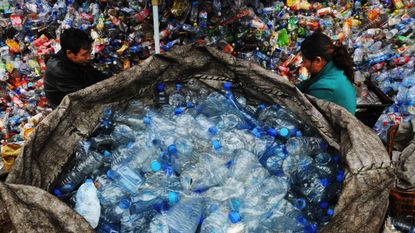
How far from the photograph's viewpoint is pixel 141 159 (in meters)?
2.57

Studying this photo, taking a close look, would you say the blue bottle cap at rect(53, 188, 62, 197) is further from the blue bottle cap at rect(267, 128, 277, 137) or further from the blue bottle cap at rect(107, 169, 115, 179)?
the blue bottle cap at rect(267, 128, 277, 137)

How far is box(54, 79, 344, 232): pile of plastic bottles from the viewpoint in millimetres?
2188

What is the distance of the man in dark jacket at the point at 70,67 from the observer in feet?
10.1

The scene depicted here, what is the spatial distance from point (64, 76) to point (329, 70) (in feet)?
7.67

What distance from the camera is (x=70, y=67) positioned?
3.26m

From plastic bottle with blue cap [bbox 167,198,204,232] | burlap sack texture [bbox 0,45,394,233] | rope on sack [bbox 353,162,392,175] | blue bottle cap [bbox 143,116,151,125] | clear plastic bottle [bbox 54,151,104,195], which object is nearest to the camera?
burlap sack texture [bbox 0,45,394,233]

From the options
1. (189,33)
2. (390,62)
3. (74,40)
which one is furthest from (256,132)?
(390,62)

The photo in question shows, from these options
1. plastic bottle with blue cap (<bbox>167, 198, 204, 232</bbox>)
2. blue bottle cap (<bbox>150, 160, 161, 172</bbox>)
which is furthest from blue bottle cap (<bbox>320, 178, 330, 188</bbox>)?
blue bottle cap (<bbox>150, 160, 161, 172</bbox>)

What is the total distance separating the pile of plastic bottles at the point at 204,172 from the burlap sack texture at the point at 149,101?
0.38ft

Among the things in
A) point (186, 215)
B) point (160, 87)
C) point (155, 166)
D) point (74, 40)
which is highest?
point (74, 40)

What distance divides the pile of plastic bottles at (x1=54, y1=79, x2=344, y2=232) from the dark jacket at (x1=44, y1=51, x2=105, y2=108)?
710 mm

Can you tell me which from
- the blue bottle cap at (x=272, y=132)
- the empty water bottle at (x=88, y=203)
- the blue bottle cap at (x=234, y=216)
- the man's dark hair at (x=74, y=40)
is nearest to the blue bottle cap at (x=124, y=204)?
the empty water bottle at (x=88, y=203)

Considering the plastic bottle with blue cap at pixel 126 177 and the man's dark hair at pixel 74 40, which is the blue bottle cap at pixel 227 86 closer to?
the plastic bottle with blue cap at pixel 126 177

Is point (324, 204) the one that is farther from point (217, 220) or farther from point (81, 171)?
point (81, 171)
